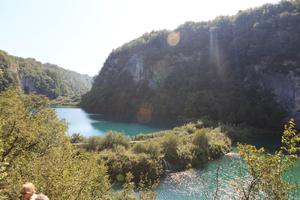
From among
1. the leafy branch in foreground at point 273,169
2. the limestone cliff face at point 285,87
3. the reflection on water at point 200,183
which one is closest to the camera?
the leafy branch in foreground at point 273,169

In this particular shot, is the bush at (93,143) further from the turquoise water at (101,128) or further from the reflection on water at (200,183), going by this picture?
the turquoise water at (101,128)

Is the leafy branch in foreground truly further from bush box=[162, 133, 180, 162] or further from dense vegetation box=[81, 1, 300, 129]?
dense vegetation box=[81, 1, 300, 129]

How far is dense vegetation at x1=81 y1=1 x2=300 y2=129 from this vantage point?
98.1 metres

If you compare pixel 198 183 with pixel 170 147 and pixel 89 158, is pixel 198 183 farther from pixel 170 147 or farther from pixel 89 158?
pixel 89 158

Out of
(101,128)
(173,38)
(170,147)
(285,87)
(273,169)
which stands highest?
Result: (173,38)

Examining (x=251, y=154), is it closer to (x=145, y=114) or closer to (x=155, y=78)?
(x=145, y=114)

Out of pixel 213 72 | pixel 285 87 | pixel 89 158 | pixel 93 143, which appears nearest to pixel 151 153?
pixel 93 143

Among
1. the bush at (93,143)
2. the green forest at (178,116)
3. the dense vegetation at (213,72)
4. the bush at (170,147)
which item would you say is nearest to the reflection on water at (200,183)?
the green forest at (178,116)

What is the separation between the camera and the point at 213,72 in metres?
120

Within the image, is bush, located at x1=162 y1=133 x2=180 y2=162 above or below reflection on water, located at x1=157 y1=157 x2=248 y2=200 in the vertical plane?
above

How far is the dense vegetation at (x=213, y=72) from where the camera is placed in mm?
98125

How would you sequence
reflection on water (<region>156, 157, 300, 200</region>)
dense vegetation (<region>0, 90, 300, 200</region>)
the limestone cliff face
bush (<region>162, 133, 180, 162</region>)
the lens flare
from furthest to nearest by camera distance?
the lens flare
the limestone cliff face
bush (<region>162, 133, 180, 162</region>)
reflection on water (<region>156, 157, 300, 200</region>)
dense vegetation (<region>0, 90, 300, 200</region>)

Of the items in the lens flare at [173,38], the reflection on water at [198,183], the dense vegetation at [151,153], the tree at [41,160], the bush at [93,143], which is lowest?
the reflection on water at [198,183]

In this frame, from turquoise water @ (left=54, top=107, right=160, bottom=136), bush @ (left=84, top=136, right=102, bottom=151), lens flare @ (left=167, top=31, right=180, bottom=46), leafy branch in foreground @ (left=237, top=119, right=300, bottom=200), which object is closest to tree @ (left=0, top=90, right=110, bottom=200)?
leafy branch in foreground @ (left=237, top=119, right=300, bottom=200)
